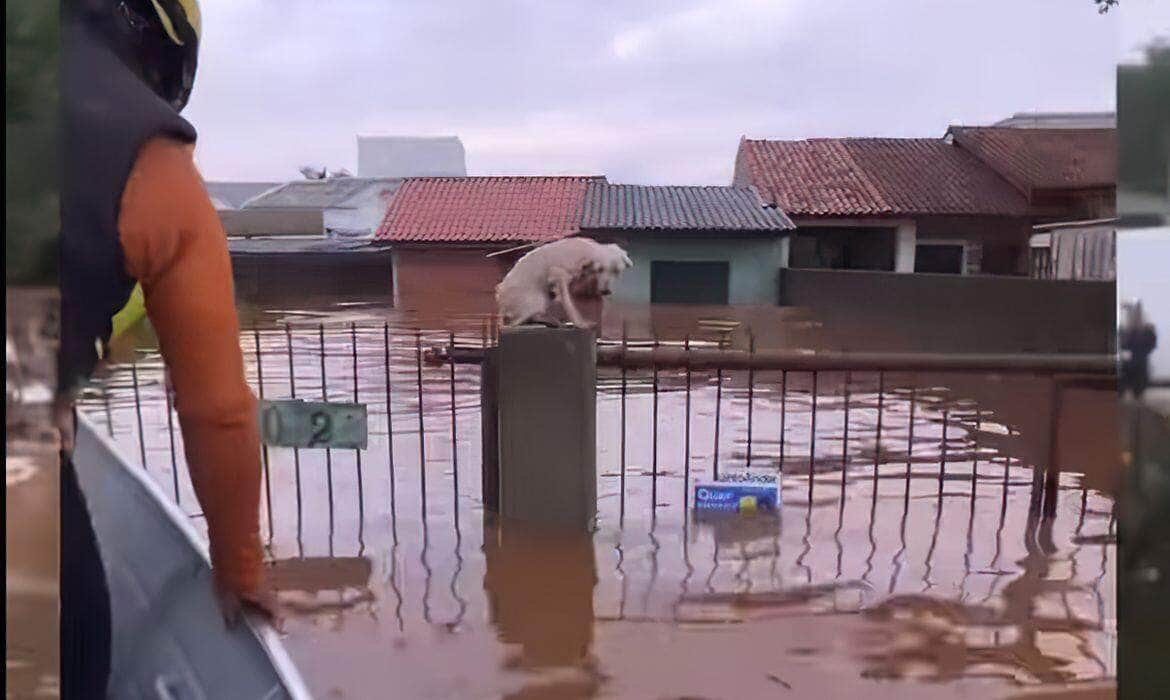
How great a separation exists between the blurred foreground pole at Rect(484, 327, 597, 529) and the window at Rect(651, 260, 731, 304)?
1.53 ft

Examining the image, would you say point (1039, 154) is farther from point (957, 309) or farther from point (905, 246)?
point (957, 309)

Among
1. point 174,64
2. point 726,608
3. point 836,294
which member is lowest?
point 726,608

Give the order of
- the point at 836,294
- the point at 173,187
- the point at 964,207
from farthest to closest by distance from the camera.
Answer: the point at 836,294, the point at 964,207, the point at 173,187

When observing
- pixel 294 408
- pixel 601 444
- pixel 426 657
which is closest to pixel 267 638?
pixel 294 408

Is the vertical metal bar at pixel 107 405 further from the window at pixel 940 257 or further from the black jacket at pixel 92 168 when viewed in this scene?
the window at pixel 940 257

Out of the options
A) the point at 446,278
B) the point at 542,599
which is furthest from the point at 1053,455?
the point at 446,278

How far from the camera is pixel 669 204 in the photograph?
10.0ft

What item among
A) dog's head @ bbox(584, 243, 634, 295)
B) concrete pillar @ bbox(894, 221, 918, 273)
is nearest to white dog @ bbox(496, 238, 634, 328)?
dog's head @ bbox(584, 243, 634, 295)

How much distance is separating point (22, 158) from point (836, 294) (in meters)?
3.42

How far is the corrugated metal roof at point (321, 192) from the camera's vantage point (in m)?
2.54

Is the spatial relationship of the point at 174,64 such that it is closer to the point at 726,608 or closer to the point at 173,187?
the point at 173,187

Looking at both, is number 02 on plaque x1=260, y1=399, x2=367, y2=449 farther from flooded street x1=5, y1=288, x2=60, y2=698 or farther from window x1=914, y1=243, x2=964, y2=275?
Answer: window x1=914, y1=243, x2=964, y2=275

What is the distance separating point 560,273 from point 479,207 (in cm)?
49

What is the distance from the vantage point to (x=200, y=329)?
6.28ft
